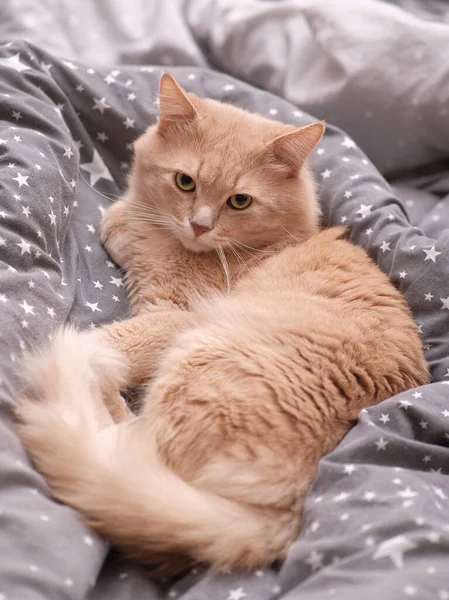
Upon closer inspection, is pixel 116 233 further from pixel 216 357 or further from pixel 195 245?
pixel 216 357

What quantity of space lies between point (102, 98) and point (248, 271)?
2.66ft

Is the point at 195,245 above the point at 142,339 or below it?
above

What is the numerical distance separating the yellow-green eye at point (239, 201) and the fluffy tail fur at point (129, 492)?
2.30 ft

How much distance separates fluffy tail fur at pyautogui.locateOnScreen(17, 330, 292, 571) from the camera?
1235 millimetres

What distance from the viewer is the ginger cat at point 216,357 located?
4.20 ft

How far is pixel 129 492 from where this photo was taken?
125 centimetres

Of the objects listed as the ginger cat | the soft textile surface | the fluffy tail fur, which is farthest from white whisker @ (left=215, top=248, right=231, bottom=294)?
the soft textile surface

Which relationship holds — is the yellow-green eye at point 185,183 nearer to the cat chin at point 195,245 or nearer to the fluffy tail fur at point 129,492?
the cat chin at point 195,245

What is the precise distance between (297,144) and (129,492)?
3.38ft

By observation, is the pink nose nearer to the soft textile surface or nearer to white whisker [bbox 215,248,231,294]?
white whisker [bbox 215,248,231,294]

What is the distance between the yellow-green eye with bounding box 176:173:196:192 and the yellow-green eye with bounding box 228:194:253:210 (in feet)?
0.37

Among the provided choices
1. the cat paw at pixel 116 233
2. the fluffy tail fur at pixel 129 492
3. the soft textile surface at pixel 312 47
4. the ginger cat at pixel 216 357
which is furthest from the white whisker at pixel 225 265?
the soft textile surface at pixel 312 47

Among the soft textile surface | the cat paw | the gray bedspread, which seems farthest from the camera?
the soft textile surface

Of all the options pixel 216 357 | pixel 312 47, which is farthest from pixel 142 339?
pixel 312 47
